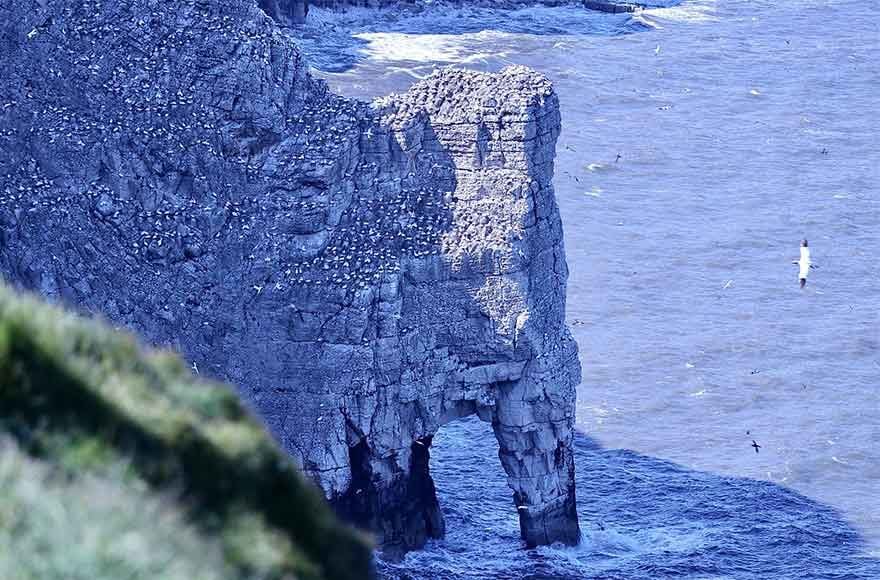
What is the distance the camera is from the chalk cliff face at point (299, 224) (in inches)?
1939

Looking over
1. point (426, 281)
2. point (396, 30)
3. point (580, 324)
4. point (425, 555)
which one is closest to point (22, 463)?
point (426, 281)

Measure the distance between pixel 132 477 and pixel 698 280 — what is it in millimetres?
71697

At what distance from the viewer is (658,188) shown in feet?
337

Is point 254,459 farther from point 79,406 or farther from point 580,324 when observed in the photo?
point 580,324

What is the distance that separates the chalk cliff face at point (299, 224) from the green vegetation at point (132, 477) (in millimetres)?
28610

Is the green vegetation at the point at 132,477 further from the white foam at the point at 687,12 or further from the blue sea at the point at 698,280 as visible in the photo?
the white foam at the point at 687,12

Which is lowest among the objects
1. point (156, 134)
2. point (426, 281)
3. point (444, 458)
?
point (444, 458)

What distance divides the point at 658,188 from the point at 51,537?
88.8 m

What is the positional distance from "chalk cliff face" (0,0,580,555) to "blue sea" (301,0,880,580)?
575 centimetres

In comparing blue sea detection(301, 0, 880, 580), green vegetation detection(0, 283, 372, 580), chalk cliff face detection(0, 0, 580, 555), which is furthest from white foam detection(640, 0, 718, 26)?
green vegetation detection(0, 283, 372, 580)

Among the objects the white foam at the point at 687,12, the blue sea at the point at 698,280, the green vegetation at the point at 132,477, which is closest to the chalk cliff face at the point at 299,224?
the blue sea at the point at 698,280

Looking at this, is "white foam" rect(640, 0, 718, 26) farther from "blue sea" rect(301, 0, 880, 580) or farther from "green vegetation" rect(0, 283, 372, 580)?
"green vegetation" rect(0, 283, 372, 580)

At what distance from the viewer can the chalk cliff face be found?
4925 cm

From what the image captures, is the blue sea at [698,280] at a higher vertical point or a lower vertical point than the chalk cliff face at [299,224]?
lower
